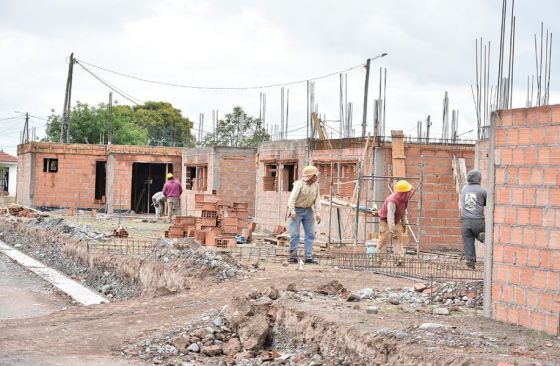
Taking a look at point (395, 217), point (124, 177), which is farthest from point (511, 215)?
point (124, 177)

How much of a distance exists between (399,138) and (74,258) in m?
7.74

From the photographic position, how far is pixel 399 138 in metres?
19.0

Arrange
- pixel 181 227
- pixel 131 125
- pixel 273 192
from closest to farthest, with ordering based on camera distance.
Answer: pixel 181 227
pixel 273 192
pixel 131 125

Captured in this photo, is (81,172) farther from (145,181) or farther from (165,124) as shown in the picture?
(165,124)

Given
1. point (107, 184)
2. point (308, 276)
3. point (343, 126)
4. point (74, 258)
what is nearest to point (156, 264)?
point (308, 276)

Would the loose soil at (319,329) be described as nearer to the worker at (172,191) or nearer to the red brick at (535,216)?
the red brick at (535,216)

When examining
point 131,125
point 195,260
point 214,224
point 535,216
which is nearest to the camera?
point 535,216

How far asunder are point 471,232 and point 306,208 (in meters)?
2.82

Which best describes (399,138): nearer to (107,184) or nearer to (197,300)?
(197,300)

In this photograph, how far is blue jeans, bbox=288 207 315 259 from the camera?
566 inches

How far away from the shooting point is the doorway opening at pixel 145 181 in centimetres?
3928

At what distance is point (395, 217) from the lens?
14914mm

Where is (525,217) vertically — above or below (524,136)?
below

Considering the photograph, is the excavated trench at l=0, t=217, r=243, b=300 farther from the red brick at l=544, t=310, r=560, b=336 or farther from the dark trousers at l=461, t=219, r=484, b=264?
the red brick at l=544, t=310, r=560, b=336
